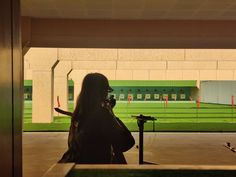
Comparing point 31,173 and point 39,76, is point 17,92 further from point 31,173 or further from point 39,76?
point 39,76

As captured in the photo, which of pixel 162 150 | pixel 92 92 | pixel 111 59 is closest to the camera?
pixel 92 92

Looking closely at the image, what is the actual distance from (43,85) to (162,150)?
325 inches

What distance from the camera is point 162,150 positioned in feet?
33.4

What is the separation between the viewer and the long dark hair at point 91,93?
3.86m

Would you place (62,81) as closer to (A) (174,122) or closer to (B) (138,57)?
(B) (138,57)

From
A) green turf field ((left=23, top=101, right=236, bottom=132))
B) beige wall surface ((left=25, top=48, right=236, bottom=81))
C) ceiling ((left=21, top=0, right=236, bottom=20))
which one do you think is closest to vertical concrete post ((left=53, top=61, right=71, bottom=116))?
beige wall surface ((left=25, top=48, right=236, bottom=81))

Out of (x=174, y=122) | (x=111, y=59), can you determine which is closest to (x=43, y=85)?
(x=111, y=59)

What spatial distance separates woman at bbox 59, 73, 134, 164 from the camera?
12.7 feet

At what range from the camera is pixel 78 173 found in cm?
339

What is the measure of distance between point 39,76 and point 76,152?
13.7 metres

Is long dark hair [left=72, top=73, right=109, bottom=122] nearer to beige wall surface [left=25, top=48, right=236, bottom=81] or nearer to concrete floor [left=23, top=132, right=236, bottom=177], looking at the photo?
concrete floor [left=23, top=132, right=236, bottom=177]

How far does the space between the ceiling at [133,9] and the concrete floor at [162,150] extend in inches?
134

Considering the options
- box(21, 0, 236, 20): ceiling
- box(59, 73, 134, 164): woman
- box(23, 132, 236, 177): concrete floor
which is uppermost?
box(21, 0, 236, 20): ceiling

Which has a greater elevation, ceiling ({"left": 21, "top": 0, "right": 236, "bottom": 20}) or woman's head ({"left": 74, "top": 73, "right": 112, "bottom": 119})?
ceiling ({"left": 21, "top": 0, "right": 236, "bottom": 20})
